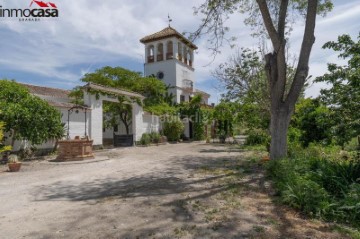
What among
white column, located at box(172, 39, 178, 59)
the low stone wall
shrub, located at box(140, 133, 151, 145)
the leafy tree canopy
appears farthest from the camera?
white column, located at box(172, 39, 178, 59)

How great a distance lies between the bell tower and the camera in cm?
3017

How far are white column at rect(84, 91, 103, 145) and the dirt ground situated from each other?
23.0 ft

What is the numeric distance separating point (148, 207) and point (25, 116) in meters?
8.36

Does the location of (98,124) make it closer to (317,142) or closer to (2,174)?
(2,174)

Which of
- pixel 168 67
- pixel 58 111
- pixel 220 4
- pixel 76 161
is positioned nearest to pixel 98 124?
pixel 58 111

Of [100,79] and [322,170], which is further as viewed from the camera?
[100,79]

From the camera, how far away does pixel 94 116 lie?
15672 mm

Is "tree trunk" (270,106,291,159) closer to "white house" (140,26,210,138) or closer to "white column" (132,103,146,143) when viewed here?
"white column" (132,103,146,143)

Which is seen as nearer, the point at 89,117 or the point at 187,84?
the point at 89,117

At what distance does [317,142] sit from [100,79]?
16.7 metres

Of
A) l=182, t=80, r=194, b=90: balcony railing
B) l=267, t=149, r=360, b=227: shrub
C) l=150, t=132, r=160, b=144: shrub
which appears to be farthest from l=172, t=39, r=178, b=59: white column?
l=267, t=149, r=360, b=227: shrub

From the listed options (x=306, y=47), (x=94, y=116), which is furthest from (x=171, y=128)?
(x=306, y=47)

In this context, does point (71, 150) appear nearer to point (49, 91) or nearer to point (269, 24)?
point (269, 24)

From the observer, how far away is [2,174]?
8.84 m
